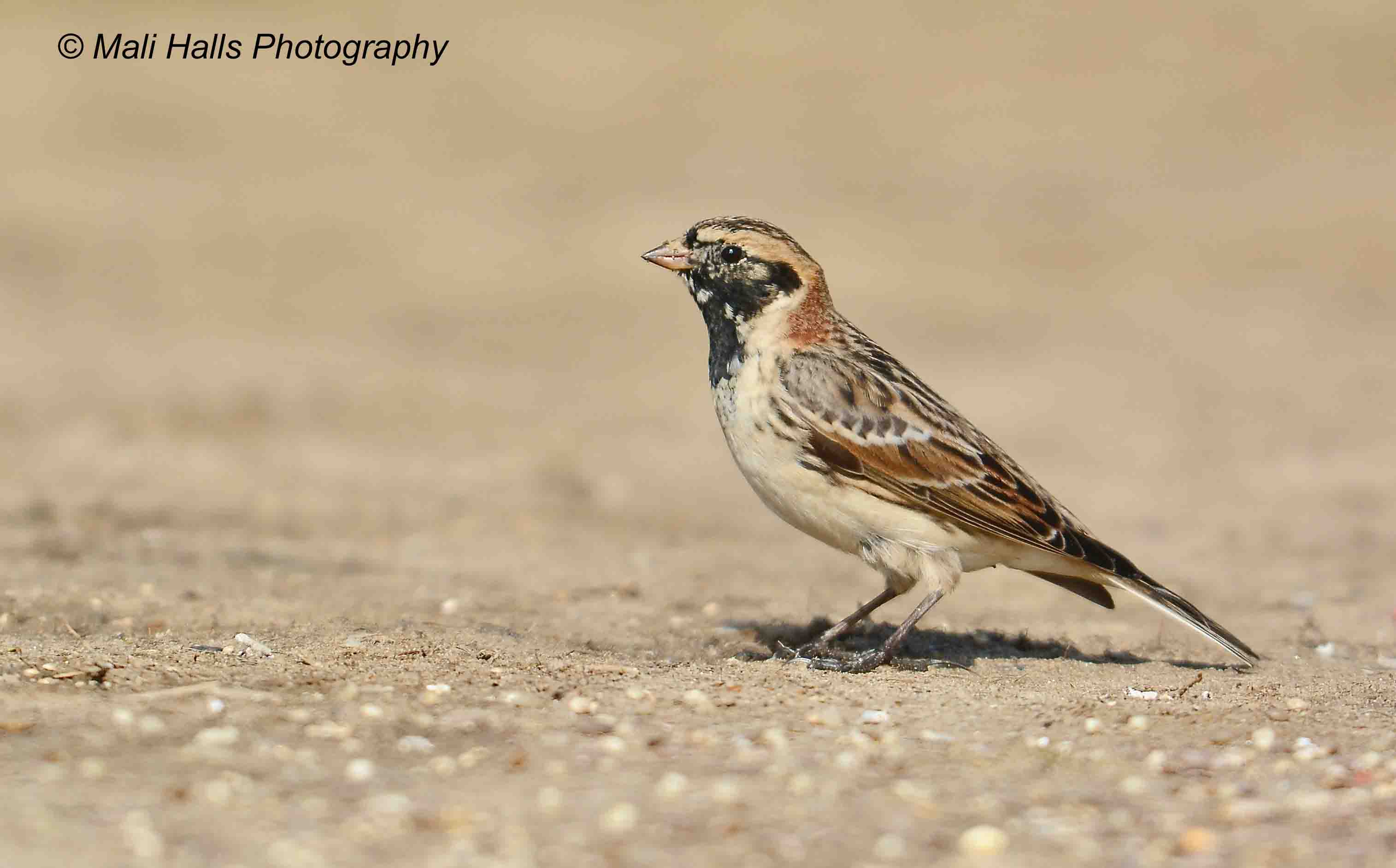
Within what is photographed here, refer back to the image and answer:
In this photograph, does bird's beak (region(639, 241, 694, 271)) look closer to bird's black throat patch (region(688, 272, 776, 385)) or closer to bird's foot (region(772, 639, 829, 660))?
bird's black throat patch (region(688, 272, 776, 385))

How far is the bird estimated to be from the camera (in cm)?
704

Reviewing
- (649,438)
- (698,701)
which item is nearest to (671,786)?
(698,701)

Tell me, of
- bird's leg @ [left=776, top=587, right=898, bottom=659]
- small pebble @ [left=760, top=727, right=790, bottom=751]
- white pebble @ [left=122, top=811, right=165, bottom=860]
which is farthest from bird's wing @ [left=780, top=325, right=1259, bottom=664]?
white pebble @ [left=122, top=811, right=165, bottom=860]

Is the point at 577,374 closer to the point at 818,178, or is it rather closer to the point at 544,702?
the point at 818,178

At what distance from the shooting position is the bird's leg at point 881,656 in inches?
275

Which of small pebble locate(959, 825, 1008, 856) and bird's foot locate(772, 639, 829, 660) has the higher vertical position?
bird's foot locate(772, 639, 829, 660)

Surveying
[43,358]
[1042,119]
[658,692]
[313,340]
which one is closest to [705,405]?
[313,340]

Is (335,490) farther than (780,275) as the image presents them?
Yes

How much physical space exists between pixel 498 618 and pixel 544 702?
2190mm

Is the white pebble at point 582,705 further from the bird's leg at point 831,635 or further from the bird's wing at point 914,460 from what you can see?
the bird's wing at point 914,460

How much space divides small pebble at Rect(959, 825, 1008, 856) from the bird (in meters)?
2.21

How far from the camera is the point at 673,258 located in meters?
7.57

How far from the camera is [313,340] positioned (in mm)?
16141

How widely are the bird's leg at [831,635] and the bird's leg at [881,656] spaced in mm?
92
